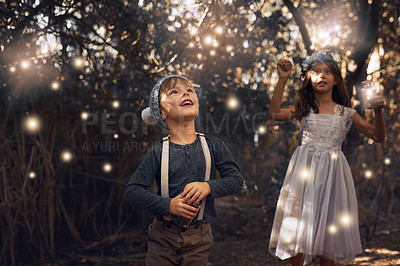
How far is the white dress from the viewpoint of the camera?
8.38 feet

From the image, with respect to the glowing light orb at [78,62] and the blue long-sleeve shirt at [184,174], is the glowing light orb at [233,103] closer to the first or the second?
the glowing light orb at [78,62]

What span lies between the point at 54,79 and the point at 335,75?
2.50 metres

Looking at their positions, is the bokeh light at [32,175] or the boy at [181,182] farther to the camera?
the bokeh light at [32,175]

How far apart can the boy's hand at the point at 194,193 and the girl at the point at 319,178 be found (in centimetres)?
105

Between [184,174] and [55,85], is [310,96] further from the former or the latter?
[55,85]

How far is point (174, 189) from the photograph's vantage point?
1931 millimetres

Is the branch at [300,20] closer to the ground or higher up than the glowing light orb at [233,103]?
higher up

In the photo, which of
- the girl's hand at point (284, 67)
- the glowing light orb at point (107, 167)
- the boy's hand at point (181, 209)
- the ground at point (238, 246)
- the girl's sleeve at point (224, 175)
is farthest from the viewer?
the glowing light orb at point (107, 167)

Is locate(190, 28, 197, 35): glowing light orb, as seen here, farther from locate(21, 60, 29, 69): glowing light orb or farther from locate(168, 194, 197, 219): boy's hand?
locate(168, 194, 197, 219): boy's hand

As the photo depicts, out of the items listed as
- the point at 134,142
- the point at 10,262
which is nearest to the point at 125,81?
the point at 134,142

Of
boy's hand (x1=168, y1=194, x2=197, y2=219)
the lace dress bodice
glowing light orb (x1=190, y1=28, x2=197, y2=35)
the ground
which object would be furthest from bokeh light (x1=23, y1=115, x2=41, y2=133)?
the lace dress bodice

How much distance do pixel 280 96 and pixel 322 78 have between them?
1.15 feet

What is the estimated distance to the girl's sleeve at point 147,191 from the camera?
1.81m

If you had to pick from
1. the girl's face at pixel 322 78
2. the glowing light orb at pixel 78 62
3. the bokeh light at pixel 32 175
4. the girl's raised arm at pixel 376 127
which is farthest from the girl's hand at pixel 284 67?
the bokeh light at pixel 32 175
